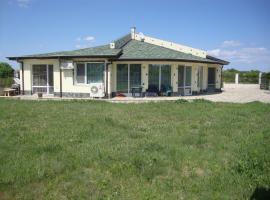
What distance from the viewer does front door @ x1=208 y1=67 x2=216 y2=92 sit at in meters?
29.0

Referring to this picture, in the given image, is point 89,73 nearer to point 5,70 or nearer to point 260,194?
point 260,194

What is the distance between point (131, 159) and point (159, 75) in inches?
653

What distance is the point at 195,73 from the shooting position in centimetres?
2520

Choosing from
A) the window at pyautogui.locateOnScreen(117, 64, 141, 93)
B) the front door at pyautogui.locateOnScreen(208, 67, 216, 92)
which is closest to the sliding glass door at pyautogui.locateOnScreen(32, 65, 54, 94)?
the window at pyautogui.locateOnScreen(117, 64, 141, 93)

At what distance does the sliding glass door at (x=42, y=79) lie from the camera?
76.4 ft

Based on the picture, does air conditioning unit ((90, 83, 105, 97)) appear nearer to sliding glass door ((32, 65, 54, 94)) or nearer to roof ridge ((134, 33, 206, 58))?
sliding glass door ((32, 65, 54, 94))

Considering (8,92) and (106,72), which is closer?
(106,72)

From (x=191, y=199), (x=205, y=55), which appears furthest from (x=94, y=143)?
(x=205, y=55)

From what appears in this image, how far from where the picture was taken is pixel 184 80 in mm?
24062

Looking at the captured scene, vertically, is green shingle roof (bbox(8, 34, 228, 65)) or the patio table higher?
green shingle roof (bbox(8, 34, 228, 65))

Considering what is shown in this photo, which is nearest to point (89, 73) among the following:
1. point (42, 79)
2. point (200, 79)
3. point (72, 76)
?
point (72, 76)

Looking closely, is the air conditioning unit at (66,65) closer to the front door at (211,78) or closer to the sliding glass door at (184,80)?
the sliding glass door at (184,80)

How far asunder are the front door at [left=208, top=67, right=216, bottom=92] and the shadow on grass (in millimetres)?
24646

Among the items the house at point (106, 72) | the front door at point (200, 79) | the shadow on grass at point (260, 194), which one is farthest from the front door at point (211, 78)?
the shadow on grass at point (260, 194)
